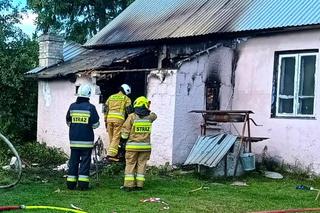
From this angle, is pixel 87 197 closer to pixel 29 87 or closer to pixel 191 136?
pixel 191 136

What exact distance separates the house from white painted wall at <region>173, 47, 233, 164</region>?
0.02 metres

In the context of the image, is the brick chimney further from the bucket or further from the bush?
the bucket

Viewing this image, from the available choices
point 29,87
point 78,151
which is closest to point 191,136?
point 78,151

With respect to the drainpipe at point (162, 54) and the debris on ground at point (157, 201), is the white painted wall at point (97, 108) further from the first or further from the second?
the debris on ground at point (157, 201)

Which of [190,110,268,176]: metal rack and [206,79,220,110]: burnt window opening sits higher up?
[206,79,220,110]: burnt window opening

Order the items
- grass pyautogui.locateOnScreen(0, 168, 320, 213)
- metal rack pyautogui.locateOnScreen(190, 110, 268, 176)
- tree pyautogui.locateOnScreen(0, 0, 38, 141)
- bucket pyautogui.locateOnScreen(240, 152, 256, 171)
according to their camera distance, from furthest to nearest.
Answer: tree pyautogui.locateOnScreen(0, 0, 38, 141) → metal rack pyautogui.locateOnScreen(190, 110, 268, 176) → bucket pyautogui.locateOnScreen(240, 152, 256, 171) → grass pyautogui.locateOnScreen(0, 168, 320, 213)

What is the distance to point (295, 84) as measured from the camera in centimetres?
1216

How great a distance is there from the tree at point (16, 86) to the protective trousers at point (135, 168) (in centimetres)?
847

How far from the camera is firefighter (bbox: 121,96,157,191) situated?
948 cm

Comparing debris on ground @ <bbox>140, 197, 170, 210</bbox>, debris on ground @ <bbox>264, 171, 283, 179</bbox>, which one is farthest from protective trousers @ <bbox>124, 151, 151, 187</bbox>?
debris on ground @ <bbox>264, 171, 283, 179</bbox>

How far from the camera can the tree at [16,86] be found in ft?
59.7

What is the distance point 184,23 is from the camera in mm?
14875

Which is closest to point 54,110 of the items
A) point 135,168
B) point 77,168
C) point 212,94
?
point 212,94

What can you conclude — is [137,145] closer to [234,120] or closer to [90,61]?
[234,120]
